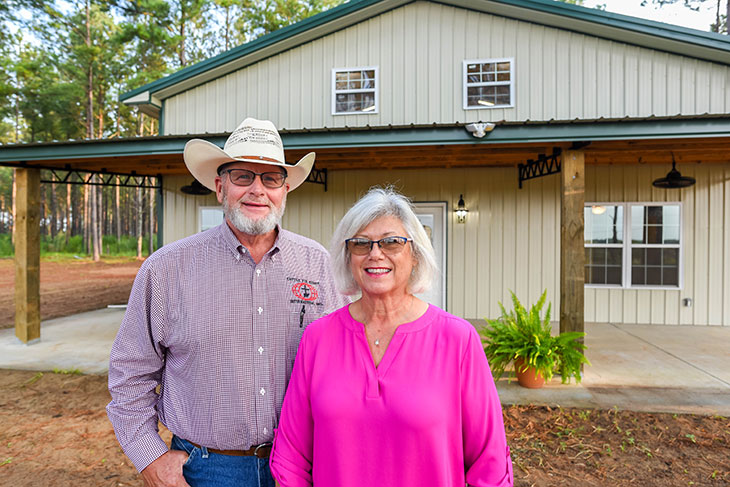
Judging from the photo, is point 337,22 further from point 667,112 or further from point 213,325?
point 213,325

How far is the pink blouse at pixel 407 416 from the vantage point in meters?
1.32

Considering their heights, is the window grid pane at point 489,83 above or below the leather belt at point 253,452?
above

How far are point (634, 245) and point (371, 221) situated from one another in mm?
8169

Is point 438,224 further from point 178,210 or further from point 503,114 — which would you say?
point 178,210

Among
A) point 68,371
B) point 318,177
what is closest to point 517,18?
point 318,177

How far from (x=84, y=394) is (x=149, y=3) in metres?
18.6

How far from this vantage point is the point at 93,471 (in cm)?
320

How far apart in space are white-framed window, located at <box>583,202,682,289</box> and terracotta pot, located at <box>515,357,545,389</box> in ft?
13.5

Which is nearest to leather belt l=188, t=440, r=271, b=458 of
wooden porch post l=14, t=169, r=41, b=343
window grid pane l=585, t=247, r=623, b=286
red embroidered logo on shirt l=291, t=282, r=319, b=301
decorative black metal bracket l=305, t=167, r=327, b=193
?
red embroidered logo on shirt l=291, t=282, r=319, b=301

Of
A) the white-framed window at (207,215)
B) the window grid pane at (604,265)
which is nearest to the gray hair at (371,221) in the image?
the window grid pane at (604,265)

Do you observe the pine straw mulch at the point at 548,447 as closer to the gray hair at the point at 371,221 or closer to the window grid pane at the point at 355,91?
the gray hair at the point at 371,221

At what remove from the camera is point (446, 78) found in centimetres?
770

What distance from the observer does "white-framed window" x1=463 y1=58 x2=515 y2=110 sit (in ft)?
24.7

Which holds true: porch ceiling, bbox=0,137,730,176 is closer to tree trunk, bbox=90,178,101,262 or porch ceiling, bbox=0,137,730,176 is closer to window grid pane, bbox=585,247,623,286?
window grid pane, bbox=585,247,623,286
